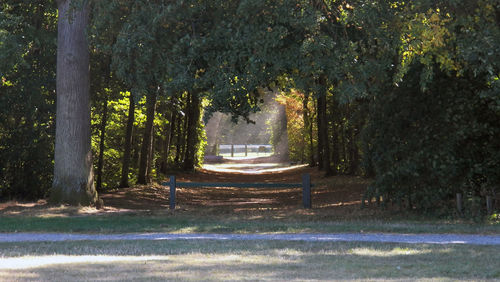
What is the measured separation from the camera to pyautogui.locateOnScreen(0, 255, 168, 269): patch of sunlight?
344 inches

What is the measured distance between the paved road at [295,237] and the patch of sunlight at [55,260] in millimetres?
2650

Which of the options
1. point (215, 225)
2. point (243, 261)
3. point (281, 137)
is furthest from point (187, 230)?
point (281, 137)

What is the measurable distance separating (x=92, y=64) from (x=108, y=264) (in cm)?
1493

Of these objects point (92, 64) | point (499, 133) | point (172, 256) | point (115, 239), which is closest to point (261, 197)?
point (92, 64)

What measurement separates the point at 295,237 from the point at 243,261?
3405 mm

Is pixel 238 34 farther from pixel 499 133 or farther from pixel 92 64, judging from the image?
pixel 92 64

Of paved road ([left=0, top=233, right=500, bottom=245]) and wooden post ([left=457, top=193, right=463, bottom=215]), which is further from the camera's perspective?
wooden post ([left=457, top=193, right=463, bottom=215])

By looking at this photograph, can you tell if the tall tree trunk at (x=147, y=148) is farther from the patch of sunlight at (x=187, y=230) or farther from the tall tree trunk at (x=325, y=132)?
the patch of sunlight at (x=187, y=230)

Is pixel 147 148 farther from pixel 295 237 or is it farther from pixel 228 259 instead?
pixel 228 259

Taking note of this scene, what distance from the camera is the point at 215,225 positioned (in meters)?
14.4

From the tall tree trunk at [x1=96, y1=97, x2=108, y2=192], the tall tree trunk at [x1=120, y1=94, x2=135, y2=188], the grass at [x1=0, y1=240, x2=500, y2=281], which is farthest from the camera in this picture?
the tall tree trunk at [x1=120, y1=94, x2=135, y2=188]

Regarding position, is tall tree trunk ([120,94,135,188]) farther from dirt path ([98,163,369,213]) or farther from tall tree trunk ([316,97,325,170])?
tall tree trunk ([316,97,325,170])

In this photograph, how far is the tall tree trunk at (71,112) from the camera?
17500 mm

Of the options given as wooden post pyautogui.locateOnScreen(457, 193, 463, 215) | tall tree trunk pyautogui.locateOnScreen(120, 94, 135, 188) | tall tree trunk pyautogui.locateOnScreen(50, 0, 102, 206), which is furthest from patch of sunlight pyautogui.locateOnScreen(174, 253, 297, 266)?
tall tree trunk pyautogui.locateOnScreen(120, 94, 135, 188)
